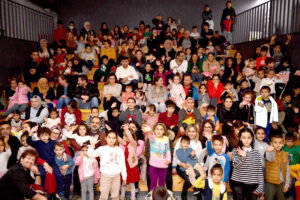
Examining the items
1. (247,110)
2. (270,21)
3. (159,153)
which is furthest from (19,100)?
(270,21)

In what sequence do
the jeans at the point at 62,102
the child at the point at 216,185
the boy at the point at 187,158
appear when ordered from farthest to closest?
the jeans at the point at 62,102, the boy at the point at 187,158, the child at the point at 216,185

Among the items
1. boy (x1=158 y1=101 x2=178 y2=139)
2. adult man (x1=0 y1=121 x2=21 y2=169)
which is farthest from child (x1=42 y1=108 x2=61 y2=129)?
boy (x1=158 y1=101 x2=178 y2=139)

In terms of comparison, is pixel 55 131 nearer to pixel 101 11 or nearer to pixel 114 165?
pixel 114 165

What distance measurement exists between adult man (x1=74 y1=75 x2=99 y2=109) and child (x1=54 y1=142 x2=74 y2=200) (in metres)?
1.93

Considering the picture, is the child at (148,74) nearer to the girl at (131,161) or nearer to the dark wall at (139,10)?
the girl at (131,161)

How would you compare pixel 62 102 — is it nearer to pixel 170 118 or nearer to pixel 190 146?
pixel 170 118

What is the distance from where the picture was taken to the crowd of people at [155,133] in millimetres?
3264

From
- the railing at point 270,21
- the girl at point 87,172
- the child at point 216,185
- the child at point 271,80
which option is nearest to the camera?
the child at point 216,185

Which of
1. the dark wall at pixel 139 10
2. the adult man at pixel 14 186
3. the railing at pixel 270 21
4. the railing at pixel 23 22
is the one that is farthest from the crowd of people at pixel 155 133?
the dark wall at pixel 139 10

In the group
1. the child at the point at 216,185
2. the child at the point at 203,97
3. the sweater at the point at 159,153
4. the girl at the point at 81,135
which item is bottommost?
the child at the point at 216,185

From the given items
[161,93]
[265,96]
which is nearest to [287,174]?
[265,96]

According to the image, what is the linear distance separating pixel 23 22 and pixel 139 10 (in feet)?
16.8

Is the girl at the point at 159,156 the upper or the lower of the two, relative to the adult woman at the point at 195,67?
lower

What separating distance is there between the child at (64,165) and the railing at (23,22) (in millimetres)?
5104
